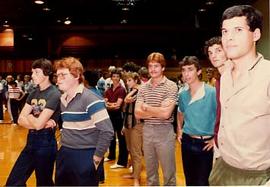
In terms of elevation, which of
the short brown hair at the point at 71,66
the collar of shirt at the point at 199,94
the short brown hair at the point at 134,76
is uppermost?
the short brown hair at the point at 71,66

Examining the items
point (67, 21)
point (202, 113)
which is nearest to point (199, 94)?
point (202, 113)

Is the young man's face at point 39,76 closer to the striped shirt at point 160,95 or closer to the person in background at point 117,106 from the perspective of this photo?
the striped shirt at point 160,95

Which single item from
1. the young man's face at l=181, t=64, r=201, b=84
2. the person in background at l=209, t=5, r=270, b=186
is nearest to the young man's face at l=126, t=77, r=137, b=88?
the young man's face at l=181, t=64, r=201, b=84

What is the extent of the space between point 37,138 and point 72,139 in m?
0.67

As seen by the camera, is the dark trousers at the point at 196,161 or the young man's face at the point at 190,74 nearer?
the dark trousers at the point at 196,161

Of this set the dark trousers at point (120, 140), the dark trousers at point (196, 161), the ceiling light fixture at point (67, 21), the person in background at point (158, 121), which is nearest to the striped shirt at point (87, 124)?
the dark trousers at point (196, 161)

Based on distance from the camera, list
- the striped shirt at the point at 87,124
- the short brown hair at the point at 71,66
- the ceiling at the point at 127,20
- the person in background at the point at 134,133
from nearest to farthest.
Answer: the striped shirt at the point at 87,124 → the short brown hair at the point at 71,66 → the person in background at the point at 134,133 → the ceiling at the point at 127,20

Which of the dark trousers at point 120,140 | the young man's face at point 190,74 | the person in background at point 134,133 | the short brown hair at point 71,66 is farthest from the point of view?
A: the dark trousers at point 120,140

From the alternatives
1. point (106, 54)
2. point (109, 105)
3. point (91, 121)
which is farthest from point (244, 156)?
point (106, 54)

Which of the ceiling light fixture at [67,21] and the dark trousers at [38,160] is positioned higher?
the ceiling light fixture at [67,21]

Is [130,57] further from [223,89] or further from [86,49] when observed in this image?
[223,89]

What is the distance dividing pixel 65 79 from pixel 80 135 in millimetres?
429

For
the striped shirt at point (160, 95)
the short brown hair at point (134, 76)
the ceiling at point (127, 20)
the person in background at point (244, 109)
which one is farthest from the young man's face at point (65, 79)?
the ceiling at point (127, 20)

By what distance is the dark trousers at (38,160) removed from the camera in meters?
3.42
